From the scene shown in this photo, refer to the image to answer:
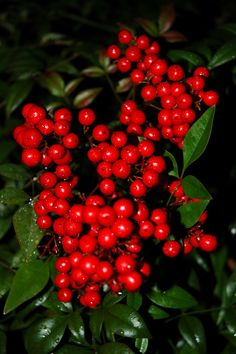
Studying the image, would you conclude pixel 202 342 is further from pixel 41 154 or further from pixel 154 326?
pixel 41 154

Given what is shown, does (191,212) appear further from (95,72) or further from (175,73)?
(95,72)

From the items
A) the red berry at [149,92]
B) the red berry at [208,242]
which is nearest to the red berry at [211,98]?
the red berry at [149,92]

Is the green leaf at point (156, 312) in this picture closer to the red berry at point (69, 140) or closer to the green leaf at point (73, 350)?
the green leaf at point (73, 350)

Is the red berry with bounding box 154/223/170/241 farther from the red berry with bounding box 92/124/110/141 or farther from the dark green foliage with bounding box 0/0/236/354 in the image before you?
the red berry with bounding box 92/124/110/141

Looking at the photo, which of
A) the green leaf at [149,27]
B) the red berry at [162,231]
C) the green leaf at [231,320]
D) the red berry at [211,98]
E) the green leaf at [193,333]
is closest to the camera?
the red berry at [162,231]

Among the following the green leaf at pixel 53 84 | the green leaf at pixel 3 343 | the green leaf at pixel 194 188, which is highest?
the green leaf at pixel 194 188

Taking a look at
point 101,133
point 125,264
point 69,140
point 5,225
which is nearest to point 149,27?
point 101,133
